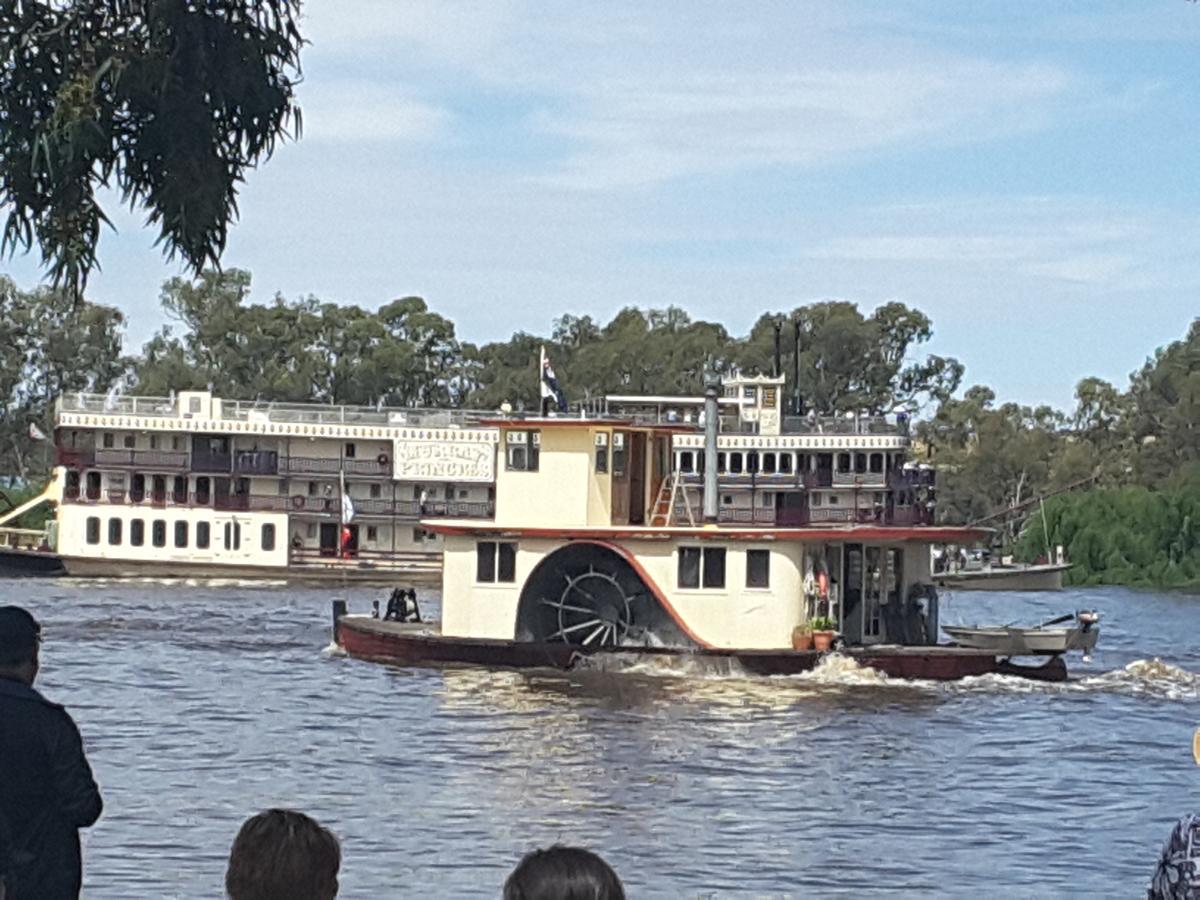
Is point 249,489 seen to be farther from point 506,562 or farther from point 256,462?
point 506,562

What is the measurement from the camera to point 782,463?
61.3 m

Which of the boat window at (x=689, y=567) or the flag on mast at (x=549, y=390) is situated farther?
the flag on mast at (x=549, y=390)

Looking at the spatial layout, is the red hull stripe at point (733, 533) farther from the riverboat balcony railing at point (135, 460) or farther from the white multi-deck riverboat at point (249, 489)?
the riverboat balcony railing at point (135, 460)

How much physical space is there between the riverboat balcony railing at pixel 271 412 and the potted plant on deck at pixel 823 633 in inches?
1370

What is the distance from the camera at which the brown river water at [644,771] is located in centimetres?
1716

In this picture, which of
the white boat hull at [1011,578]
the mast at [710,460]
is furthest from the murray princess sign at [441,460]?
the mast at [710,460]

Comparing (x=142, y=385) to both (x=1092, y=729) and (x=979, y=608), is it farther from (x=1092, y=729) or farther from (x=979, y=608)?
(x=1092, y=729)

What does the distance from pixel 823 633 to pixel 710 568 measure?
1.77 m

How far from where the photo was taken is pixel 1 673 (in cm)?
656

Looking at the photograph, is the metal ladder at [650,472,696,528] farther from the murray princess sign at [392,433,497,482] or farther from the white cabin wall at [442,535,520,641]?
the murray princess sign at [392,433,497,482]

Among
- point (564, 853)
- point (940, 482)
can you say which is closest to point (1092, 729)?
point (564, 853)

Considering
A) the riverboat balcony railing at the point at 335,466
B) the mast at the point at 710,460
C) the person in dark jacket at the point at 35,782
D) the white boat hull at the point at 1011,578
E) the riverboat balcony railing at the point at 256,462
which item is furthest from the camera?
the white boat hull at the point at 1011,578

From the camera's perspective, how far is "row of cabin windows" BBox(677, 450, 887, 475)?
6106 cm

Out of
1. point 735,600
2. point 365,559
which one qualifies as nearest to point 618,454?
point 735,600
